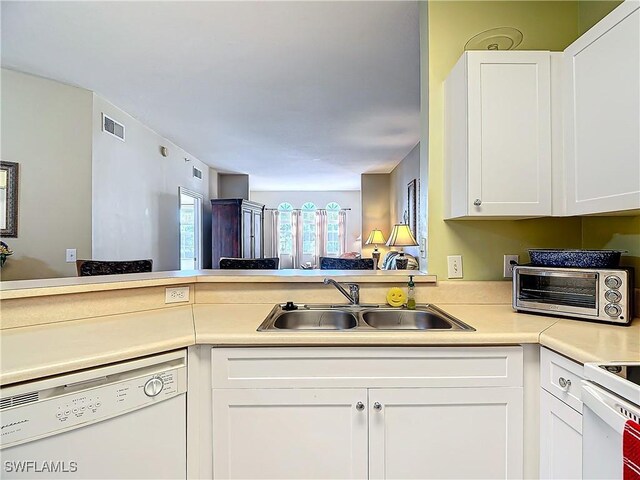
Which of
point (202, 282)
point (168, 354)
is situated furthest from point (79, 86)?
point (168, 354)

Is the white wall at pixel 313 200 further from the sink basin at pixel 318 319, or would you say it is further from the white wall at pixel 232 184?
the sink basin at pixel 318 319

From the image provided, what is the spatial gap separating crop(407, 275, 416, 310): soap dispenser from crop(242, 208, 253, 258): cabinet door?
4.77 meters

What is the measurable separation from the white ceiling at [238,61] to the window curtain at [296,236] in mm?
Result: 4790

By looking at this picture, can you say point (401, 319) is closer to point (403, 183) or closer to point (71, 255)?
point (71, 255)

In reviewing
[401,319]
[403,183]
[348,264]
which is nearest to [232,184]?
[403,183]

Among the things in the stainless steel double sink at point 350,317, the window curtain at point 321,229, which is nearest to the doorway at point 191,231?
the window curtain at point 321,229

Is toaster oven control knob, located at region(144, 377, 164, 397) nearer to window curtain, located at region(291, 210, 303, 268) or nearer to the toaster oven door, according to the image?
the toaster oven door

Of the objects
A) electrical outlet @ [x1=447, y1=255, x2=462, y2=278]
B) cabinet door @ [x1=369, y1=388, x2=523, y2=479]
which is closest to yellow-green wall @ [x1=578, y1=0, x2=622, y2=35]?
electrical outlet @ [x1=447, y1=255, x2=462, y2=278]

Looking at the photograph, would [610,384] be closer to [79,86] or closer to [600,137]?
[600,137]

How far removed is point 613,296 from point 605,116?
669 mm

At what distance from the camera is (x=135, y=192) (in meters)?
3.78

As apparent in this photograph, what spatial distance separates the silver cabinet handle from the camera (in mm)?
1059

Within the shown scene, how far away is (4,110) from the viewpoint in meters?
2.65

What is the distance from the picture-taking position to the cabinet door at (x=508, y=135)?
1.46 m
